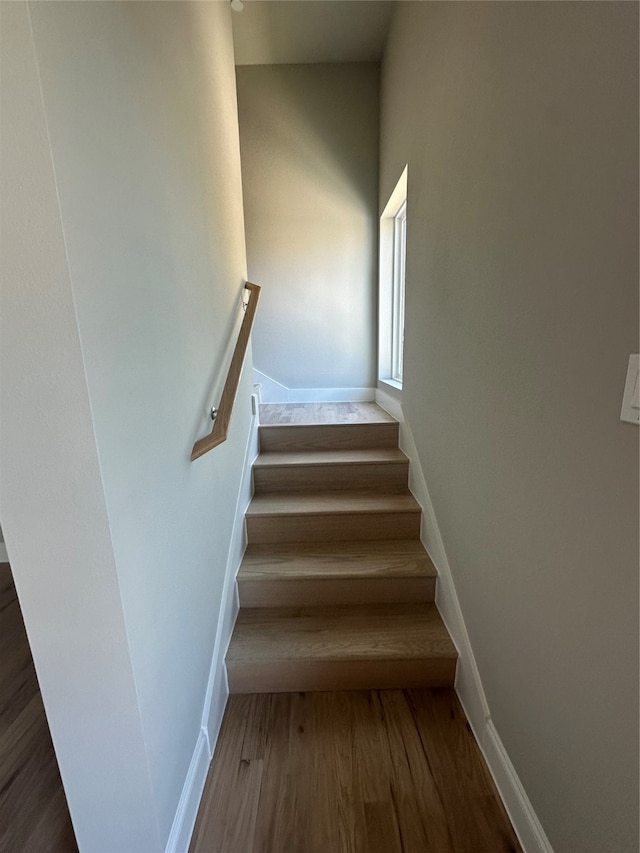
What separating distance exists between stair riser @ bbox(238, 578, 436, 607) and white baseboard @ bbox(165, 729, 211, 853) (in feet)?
1.83

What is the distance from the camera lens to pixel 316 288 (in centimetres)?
330

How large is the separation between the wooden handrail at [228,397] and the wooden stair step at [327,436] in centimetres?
77

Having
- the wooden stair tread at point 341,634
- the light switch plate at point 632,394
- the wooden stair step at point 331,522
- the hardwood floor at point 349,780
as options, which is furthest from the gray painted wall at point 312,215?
the light switch plate at point 632,394

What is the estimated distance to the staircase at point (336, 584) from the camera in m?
1.49

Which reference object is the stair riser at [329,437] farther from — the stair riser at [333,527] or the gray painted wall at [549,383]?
the gray painted wall at [549,383]

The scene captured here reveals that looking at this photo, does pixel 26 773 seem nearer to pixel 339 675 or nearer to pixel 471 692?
pixel 339 675

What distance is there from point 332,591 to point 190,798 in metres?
0.84

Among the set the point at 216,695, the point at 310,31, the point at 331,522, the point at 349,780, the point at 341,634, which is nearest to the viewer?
the point at 349,780

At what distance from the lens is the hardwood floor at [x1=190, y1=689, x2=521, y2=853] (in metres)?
1.05

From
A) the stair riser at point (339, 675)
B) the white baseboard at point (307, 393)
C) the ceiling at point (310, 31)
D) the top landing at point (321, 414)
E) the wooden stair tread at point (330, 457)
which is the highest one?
the ceiling at point (310, 31)

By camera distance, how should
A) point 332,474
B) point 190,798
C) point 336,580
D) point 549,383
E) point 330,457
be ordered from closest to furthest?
point 549,383 → point 190,798 → point 336,580 → point 332,474 → point 330,457

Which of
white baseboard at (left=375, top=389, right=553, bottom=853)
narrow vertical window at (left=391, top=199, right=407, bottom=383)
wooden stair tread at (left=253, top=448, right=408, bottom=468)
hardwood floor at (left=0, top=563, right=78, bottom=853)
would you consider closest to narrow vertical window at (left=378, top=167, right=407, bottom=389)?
narrow vertical window at (left=391, top=199, right=407, bottom=383)

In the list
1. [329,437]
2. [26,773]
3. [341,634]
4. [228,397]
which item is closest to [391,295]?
[329,437]

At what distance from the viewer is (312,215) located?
3.18 metres
